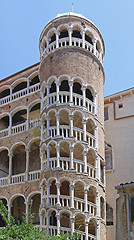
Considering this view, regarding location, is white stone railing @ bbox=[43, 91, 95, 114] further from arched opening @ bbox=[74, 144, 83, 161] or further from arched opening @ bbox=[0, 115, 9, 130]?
arched opening @ bbox=[0, 115, 9, 130]

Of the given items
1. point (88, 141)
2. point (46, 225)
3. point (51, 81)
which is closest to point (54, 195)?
point (46, 225)

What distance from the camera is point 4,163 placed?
1340 inches

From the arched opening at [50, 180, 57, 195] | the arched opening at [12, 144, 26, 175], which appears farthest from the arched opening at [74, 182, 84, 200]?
the arched opening at [12, 144, 26, 175]

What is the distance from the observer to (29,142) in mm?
30750

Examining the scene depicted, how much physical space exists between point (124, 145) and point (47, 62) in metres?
8.61

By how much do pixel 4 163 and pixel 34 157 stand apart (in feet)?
9.39

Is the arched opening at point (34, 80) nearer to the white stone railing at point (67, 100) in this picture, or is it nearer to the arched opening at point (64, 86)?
the arched opening at point (64, 86)

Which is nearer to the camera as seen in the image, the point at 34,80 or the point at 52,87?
the point at 52,87

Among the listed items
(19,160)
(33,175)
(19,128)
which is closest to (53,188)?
(33,175)

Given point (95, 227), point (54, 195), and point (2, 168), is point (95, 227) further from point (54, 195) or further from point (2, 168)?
point (2, 168)

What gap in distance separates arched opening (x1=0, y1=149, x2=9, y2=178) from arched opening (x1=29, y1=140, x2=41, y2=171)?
2136 mm

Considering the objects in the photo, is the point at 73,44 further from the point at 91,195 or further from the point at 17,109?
the point at 91,195

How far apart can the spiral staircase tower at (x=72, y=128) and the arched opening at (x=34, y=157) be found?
139 inches

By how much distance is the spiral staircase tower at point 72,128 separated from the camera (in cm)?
2609
